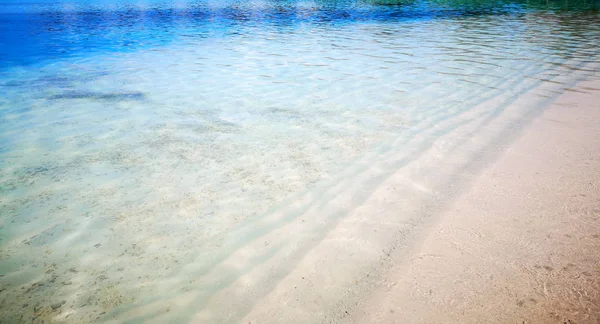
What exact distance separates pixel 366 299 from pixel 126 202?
2.67 metres

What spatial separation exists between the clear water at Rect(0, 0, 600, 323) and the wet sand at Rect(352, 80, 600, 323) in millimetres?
335

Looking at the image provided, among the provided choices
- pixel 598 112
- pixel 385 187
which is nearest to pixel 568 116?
pixel 598 112

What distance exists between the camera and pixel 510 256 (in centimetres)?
255

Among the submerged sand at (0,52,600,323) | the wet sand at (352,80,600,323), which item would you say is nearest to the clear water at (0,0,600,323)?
the submerged sand at (0,52,600,323)

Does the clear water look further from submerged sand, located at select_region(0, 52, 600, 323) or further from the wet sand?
the wet sand

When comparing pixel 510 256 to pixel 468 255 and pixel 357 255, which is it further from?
pixel 357 255

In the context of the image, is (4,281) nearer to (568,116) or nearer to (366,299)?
(366,299)

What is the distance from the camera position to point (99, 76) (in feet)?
29.3

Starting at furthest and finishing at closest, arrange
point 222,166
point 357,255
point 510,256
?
1. point 222,166
2. point 357,255
3. point 510,256

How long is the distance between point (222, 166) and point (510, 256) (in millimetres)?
3200

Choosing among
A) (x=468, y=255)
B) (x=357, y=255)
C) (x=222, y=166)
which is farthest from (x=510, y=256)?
(x=222, y=166)

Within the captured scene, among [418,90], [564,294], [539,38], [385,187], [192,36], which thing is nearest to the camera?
[564,294]

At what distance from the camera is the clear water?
246cm

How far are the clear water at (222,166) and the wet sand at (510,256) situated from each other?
1.10 ft
